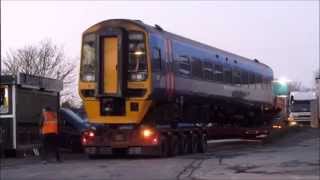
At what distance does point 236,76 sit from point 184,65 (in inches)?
285

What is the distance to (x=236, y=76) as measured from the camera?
32.0 m

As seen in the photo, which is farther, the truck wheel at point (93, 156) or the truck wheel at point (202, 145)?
the truck wheel at point (202, 145)

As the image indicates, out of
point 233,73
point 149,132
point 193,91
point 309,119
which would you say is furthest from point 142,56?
point 309,119

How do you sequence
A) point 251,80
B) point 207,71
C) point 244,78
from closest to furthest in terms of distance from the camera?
point 207,71
point 244,78
point 251,80

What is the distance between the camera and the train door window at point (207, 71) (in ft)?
89.5

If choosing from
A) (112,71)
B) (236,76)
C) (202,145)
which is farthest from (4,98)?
(236,76)

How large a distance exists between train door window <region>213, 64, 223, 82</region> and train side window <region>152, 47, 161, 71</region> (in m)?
6.02

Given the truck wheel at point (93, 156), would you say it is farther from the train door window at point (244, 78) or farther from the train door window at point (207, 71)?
the train door window at point (244, 78)

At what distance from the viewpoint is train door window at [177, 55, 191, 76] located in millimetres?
24737

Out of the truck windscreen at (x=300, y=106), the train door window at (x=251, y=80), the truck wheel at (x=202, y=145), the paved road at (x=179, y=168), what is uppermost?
the train door window at (x=251, y=80)

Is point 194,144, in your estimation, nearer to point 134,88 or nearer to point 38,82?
point 134,88

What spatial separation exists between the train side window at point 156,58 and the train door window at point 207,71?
4466mm

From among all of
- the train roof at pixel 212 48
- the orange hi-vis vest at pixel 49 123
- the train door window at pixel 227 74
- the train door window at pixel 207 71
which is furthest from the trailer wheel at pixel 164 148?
the train door window at pixel 227 74

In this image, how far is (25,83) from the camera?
Answer: 25.0 m
